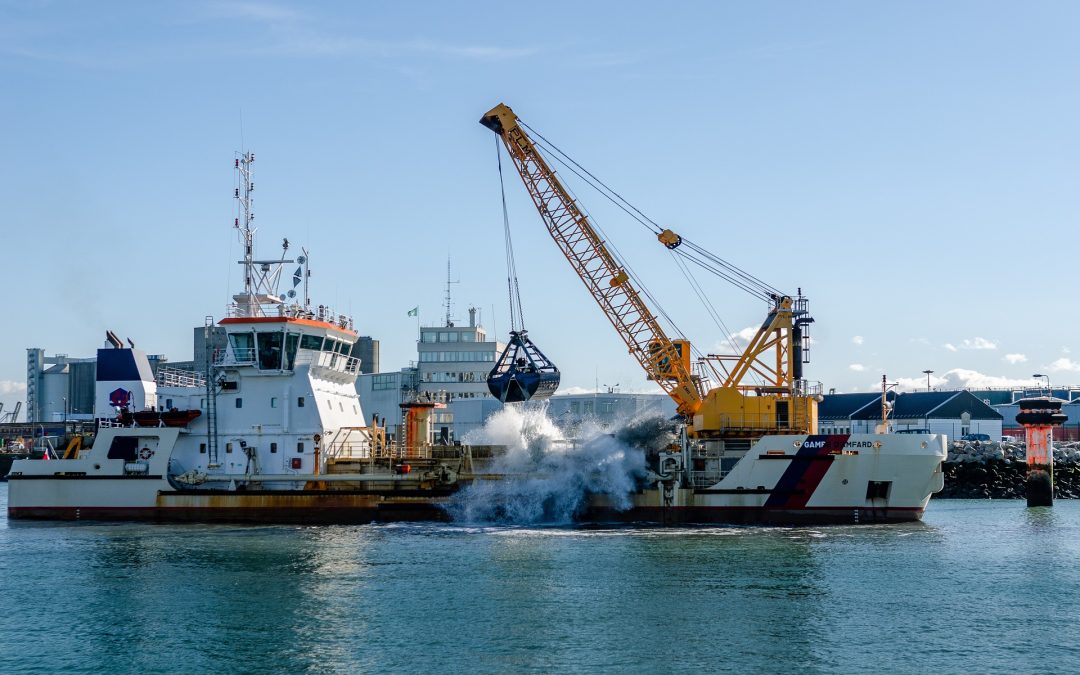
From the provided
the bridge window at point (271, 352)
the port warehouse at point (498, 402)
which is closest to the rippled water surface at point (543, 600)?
the bridge window at point (271, 352)

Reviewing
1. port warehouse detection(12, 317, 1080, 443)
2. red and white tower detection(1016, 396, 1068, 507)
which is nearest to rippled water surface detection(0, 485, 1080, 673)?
red and white tower detection(1016, 396, 1068, 507)

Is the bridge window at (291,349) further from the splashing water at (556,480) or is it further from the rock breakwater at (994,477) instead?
the rock breakwater at (994,477)

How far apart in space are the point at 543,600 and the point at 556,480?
14474 mm

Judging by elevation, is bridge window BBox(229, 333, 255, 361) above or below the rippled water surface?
above

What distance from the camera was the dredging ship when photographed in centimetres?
4019

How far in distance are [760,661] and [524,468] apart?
69.0 ft

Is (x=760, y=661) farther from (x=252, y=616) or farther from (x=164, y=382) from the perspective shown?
(x=164, y=382)

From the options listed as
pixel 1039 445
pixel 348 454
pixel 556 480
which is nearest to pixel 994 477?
pixel 1039 445

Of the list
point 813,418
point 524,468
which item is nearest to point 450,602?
point 524,468

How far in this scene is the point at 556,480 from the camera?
136 feet

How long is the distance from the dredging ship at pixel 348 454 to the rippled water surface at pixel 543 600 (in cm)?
186

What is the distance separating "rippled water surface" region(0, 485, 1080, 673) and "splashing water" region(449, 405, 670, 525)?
1.82 m

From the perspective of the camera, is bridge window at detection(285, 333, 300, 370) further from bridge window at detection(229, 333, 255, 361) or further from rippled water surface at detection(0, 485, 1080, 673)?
rippled water surface at detection(0, 485, 1080, 673)

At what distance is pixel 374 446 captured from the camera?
146ft
